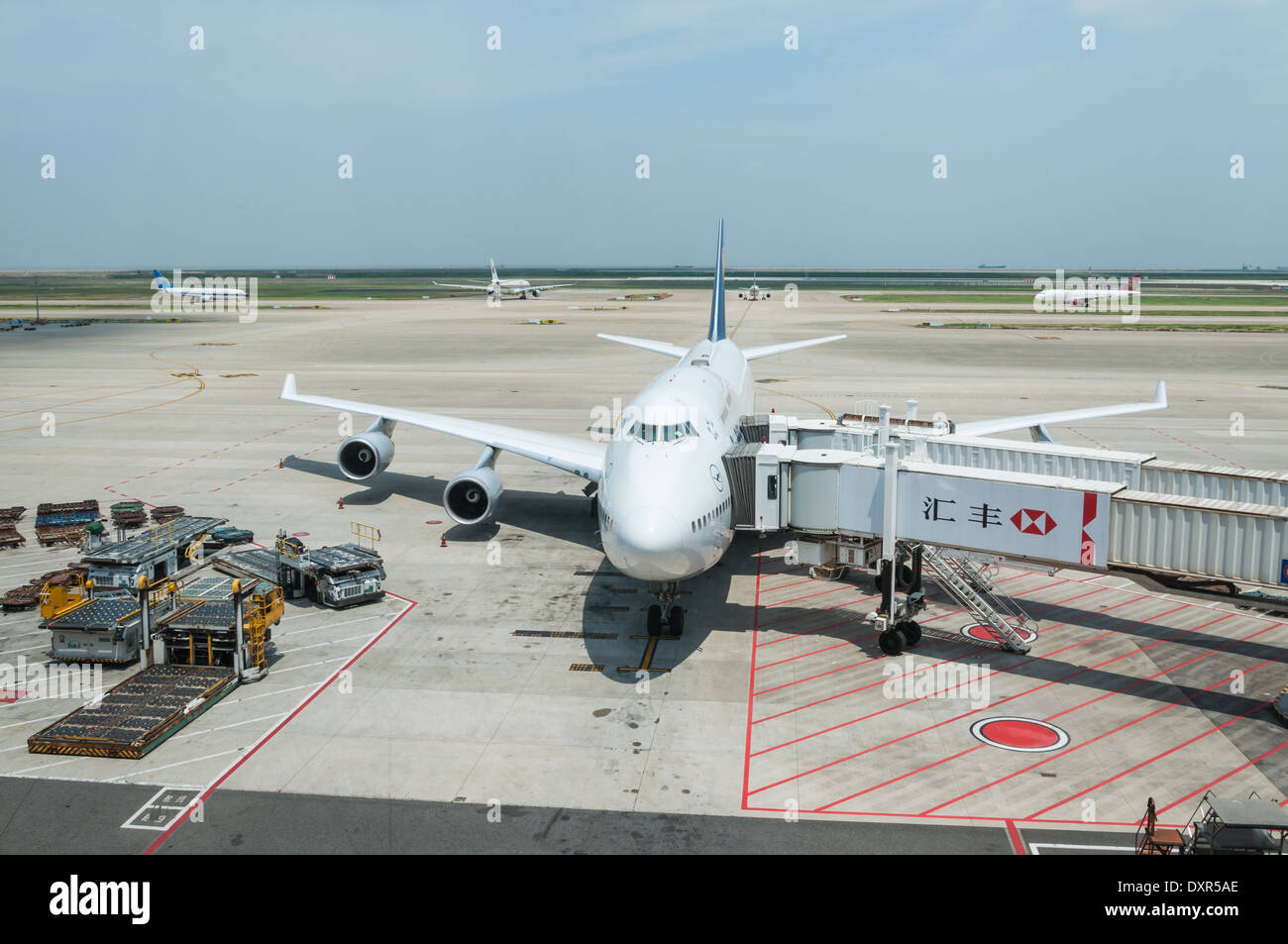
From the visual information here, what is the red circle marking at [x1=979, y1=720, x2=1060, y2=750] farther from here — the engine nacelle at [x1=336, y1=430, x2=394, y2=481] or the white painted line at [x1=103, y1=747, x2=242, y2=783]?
the engine nacelle at [x1=336, y1=430, x2=394, y2=481]

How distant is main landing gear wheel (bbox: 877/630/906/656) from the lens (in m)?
23.0

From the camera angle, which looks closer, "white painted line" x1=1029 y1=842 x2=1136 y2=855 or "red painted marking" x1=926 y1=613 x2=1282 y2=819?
"white painted line" x1=1029 y1=842 x2=1136 y2=855

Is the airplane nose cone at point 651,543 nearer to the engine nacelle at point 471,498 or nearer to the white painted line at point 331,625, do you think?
the white painted line at point 331,625

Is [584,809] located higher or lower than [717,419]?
lower

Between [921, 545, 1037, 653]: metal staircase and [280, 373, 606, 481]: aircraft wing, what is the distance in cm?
1098

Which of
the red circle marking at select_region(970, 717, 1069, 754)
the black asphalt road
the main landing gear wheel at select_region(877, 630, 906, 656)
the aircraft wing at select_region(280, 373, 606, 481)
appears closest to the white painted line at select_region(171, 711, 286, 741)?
the black asphalt road

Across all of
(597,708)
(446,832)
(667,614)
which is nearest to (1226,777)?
(597,708)

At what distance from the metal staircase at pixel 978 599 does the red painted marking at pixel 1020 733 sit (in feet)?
13.5

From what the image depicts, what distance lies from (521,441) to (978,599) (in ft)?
58.3

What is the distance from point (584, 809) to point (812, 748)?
4927mm

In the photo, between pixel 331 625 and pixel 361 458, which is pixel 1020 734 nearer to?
pixel 331 625
